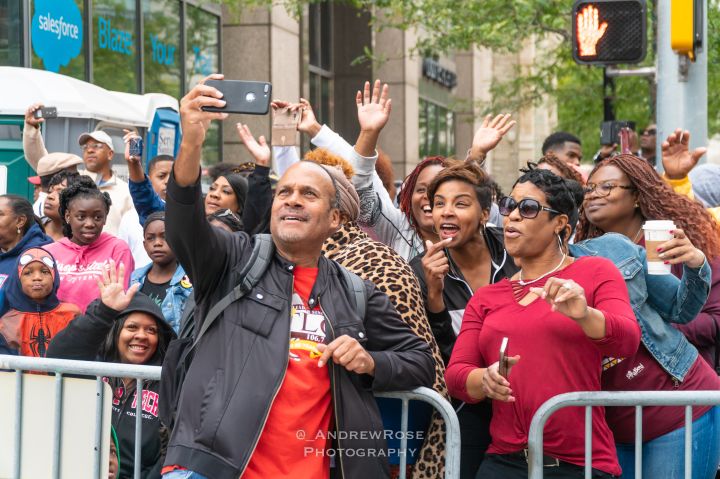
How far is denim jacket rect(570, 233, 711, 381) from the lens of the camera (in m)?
4.56

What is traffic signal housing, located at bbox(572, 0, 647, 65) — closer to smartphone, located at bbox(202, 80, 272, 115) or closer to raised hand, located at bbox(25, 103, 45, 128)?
raised hand, located at bbox(25, 103, 45, 128)

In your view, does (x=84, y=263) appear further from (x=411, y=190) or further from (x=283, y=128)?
(x=411, y=190)

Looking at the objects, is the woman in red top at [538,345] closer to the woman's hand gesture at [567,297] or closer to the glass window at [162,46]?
the woman's hand gesture at [567,297]

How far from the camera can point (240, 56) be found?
19156 millimetres

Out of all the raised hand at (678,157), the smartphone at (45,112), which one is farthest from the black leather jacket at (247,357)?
the smartphone at (45,112)

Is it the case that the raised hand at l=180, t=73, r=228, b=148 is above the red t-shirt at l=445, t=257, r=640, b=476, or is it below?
above

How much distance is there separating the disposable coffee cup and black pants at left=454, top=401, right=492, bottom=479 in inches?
35.3

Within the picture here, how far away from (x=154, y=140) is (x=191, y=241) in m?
9.65

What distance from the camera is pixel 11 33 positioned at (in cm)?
1307

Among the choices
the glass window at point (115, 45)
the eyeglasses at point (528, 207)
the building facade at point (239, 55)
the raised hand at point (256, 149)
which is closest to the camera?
the eyeglasses at point (528, 207)

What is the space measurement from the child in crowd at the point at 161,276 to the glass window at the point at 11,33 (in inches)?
274

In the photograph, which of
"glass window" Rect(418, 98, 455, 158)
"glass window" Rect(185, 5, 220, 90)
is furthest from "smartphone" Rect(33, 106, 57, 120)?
"glass window" Rect(418, 98, 455, 158)

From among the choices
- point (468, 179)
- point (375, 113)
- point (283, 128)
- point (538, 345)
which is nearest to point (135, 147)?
point (283, 128)

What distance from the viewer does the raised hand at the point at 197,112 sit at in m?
3.77
